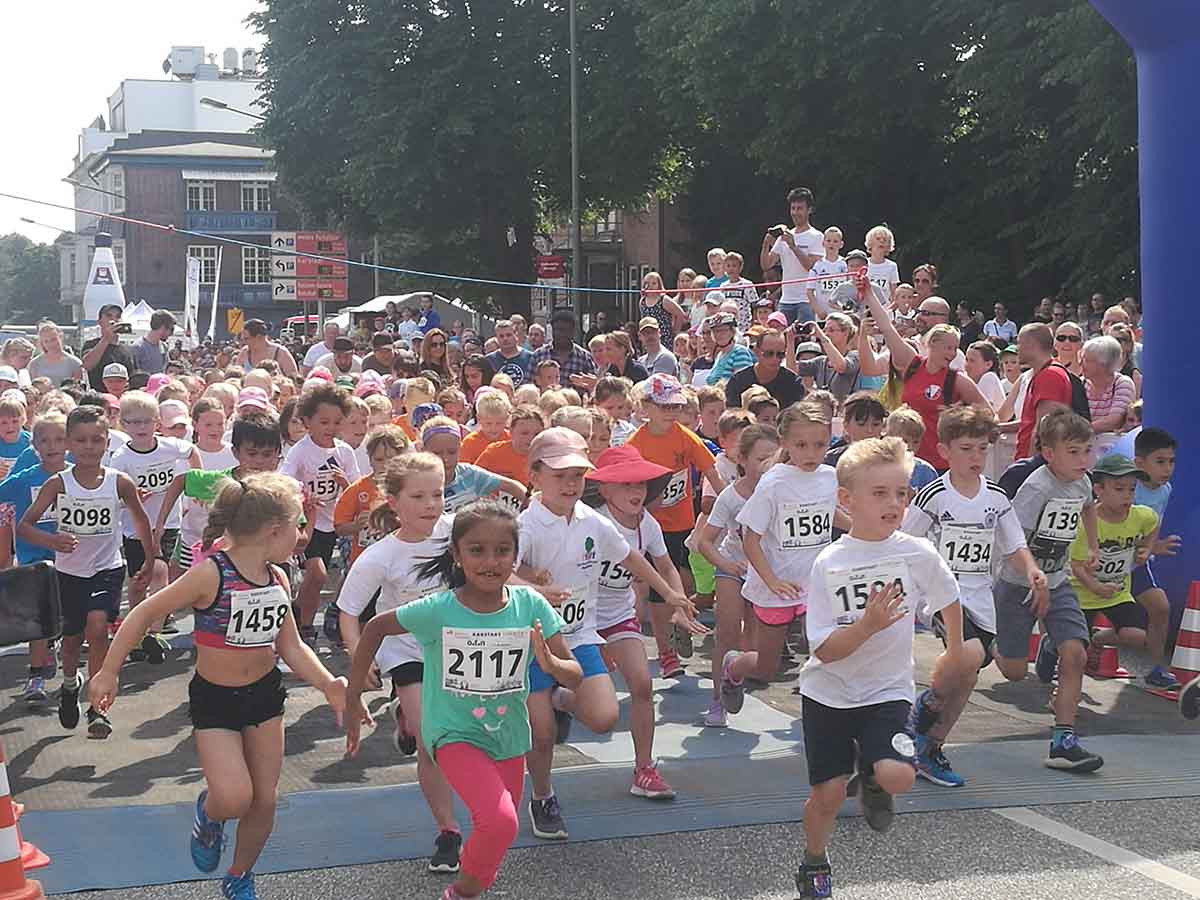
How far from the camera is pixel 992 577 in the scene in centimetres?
721

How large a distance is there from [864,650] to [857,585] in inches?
8.8

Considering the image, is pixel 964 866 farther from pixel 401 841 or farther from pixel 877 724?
pixel 401 841

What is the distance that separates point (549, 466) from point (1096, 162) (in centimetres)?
2127

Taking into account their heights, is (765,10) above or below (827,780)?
above

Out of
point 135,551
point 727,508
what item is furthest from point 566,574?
point 135,551

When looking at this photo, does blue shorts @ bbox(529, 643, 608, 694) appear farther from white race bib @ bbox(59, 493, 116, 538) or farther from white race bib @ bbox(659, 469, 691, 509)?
white race bib @ bbox(59, 493, 116, 538)

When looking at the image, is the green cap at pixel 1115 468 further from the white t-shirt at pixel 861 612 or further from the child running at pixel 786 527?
the white t-shirt at pixel 861 612

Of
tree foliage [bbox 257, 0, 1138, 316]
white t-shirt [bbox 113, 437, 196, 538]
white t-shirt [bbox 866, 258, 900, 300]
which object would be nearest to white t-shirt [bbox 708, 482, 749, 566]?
white t-shirt [bbox 113, 437, 196, 538]

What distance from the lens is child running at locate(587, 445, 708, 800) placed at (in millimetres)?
6332

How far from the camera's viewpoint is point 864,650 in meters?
5.25

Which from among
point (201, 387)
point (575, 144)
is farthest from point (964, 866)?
point (575, 144)

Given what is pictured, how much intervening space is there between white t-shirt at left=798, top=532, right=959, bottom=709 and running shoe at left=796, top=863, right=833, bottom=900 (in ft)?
1.79

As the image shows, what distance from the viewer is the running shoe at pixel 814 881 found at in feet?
16.5

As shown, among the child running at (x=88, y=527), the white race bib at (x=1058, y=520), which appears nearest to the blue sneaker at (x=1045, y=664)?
the white race bib at (x=1058, y=520)
